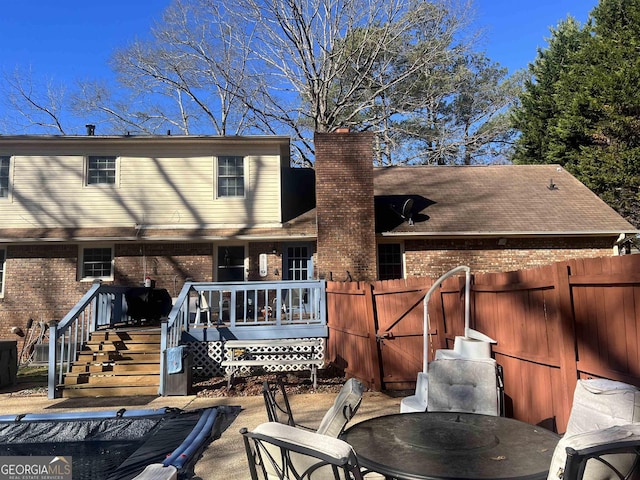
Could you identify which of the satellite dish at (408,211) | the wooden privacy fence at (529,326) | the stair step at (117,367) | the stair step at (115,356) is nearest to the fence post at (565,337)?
the wooden privacy fence at (529,326)

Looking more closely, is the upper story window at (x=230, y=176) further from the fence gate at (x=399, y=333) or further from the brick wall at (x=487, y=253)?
the fence gate at (x=399, y=333)

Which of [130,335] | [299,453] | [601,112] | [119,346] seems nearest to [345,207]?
[130,335]

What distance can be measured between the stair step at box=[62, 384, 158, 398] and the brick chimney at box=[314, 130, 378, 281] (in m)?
4.98

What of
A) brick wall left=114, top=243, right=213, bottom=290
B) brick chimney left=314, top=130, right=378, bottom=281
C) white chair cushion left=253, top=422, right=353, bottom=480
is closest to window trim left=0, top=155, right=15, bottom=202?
brick wall left=114, top=243, right=213, bottom=290

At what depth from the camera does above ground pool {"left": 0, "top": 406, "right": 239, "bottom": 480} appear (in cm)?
466

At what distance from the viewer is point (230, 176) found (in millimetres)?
13133

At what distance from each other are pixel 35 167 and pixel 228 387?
30.8ft

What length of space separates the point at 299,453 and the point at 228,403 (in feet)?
18.3

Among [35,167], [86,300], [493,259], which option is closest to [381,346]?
[86,300]

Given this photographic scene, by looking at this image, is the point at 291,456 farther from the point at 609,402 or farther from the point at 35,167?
the point at 35,167

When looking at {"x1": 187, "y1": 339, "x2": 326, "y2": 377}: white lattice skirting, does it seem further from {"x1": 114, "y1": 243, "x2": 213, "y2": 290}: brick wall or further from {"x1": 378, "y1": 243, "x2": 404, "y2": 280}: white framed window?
{"x1": 378, "y1": 243, "x2": 404, "y2": 280}: white framed window

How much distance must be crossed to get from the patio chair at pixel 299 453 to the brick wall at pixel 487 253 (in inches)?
427

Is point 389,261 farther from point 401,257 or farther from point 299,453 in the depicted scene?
point 299,453

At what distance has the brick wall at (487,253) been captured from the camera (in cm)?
1273
